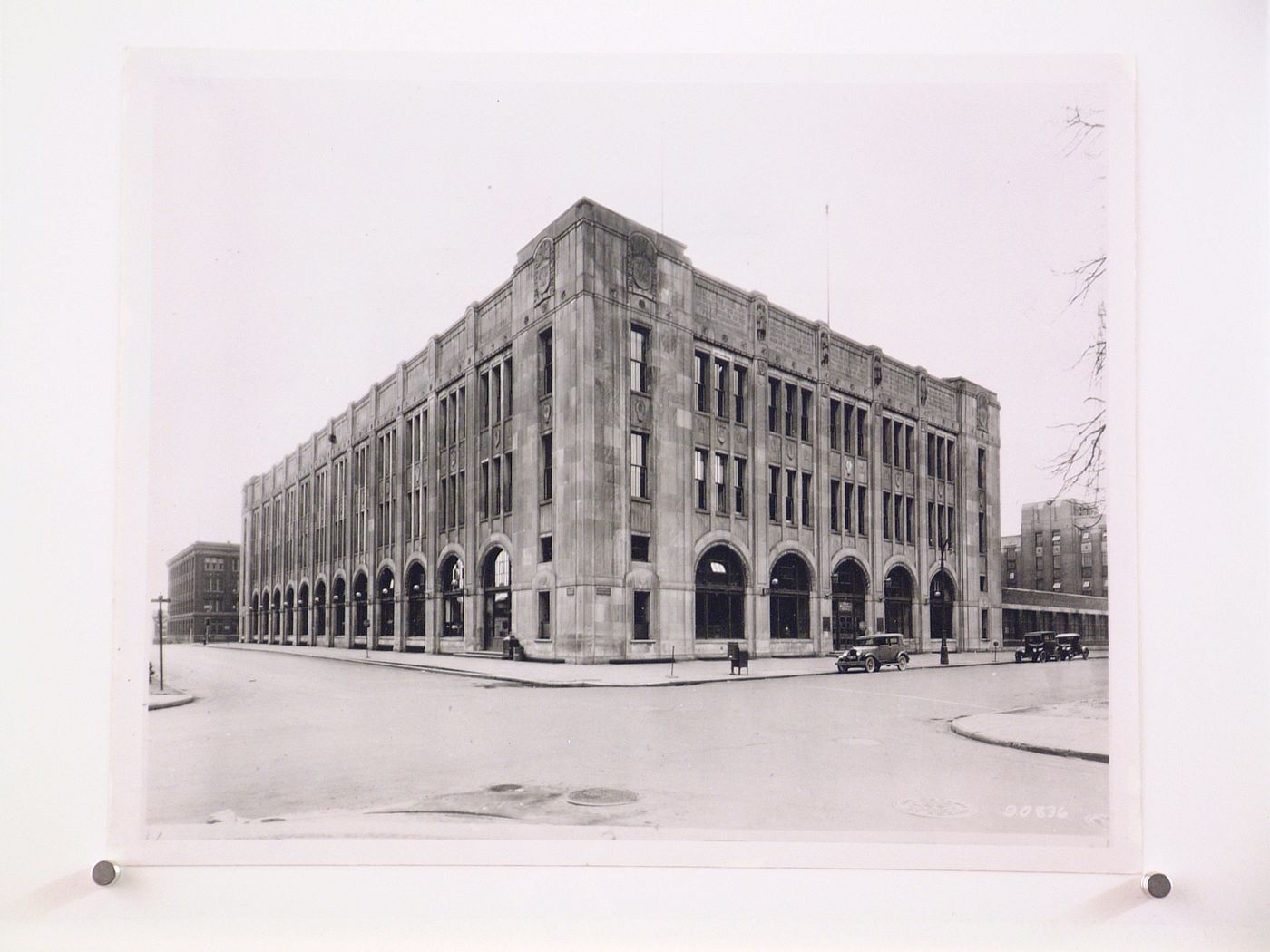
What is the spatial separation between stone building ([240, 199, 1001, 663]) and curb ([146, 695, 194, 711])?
3.30 ft

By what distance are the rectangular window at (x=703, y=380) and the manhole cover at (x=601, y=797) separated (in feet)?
12.8

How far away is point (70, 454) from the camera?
5.69 meters

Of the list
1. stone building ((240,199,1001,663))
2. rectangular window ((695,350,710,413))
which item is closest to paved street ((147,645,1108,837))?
stone building ((240,199,1001,663))

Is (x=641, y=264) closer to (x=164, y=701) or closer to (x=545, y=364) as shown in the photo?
(x=545, y=364)

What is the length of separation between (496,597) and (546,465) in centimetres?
146

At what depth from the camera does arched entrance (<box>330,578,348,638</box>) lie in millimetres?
7934

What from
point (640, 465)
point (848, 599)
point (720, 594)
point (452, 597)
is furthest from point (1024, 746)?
point (452, 597)

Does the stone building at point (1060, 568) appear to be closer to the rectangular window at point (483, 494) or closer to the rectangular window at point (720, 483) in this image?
the rectangular window at point (720, 483)

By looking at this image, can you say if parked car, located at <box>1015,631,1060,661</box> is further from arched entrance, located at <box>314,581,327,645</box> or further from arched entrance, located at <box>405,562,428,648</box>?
arched entrance, located at <box>314,581,327,645</box>

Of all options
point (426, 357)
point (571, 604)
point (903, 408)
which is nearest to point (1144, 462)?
point (903, 408)

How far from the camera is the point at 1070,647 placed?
571 cm

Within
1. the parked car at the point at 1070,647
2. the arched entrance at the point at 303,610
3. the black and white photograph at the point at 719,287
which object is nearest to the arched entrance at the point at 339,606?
the arched entrance at the point at 303,610

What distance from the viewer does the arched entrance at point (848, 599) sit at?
7449 mm

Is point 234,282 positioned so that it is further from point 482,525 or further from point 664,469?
point 664,469
